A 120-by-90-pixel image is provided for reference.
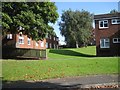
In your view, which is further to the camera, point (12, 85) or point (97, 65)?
point (97, 65)

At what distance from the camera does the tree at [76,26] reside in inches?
3327

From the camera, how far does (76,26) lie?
84.6m

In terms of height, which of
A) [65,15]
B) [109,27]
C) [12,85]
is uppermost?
[65,15]

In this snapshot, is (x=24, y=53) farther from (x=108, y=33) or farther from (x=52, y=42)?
(x=52, y=42)

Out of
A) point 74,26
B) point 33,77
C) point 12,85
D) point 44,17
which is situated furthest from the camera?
point 74,26

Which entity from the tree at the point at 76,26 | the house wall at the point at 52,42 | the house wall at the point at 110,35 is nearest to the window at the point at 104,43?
the house wall at the point at 110,35

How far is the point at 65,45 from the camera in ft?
314

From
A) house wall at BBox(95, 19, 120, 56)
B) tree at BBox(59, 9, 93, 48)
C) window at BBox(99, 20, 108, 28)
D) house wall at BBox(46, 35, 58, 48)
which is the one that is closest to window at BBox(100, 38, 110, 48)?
house wall at BBox(95, 19, 120, 56)

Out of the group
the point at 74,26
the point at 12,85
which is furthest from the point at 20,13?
the point at 74,26

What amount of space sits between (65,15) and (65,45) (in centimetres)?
1191

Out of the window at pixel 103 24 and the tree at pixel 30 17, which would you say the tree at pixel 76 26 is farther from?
the tree at pixel 30 17

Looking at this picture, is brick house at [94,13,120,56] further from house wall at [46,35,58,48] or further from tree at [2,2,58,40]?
house wall at [46,35,58,48]

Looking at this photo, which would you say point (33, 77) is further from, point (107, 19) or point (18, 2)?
point (107, 19)

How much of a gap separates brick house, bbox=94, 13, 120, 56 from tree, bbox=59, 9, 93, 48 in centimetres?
3663
